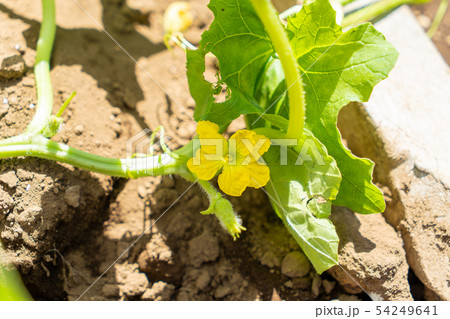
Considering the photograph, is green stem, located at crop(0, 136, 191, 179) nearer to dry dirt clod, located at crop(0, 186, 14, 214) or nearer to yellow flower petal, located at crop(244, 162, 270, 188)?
dry dirt clod, located at crop(0, 186, 14, 214)

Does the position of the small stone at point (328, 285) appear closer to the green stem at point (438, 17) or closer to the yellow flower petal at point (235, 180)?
the yellow flower petal at point (235, 180)

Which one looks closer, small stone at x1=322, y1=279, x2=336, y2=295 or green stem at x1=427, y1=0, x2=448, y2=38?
small stone at x1=322, y1=279, x2=336, y2=295

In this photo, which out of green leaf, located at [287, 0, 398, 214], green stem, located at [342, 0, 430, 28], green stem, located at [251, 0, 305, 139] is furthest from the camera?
green stem, located at [342, 0, 430, 28]

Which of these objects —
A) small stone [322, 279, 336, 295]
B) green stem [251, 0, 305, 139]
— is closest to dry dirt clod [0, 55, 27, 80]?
green stem [251, 0, 305, 139]

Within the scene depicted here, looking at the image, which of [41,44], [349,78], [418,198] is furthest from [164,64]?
A: [418,198]

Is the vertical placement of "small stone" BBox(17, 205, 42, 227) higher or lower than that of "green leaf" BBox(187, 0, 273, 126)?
lower

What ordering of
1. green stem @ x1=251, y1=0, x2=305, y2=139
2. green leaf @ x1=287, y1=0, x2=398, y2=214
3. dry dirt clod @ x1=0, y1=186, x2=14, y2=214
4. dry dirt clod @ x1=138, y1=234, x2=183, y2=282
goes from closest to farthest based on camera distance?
green stem @ x1=251, y1=0, x2=305, y2=139 → green leaf @ x1=287, y1=0, x2=398, y2=214 → dry dirt clod @ x1=0, y1=186, x2=14, y2=214 → dry dirt clod @ x1=138, y1=234, x2=183, y2=282

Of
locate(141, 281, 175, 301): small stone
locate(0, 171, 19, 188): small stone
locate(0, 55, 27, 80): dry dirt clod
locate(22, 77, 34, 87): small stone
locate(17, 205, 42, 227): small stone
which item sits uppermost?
locate(0, 55, 27, 80): dry dirt clod

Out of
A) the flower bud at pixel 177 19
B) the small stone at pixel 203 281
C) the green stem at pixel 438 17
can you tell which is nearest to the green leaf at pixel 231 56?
the small stone at pixel 203 281
